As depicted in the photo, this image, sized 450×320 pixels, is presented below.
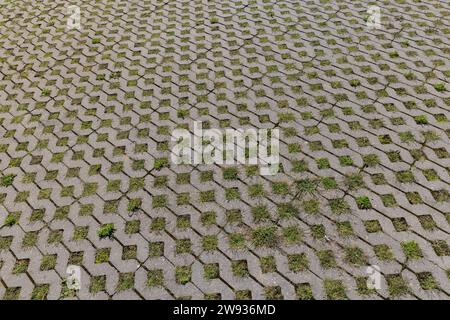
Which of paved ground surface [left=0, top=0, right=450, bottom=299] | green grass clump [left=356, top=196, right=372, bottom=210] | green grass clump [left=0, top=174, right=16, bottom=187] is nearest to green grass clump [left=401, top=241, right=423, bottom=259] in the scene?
paved ground surface [left=0, top=0, right=450, bottom=299]

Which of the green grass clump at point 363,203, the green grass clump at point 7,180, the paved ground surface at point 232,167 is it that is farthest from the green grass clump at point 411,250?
the green grass clump at point 7,180

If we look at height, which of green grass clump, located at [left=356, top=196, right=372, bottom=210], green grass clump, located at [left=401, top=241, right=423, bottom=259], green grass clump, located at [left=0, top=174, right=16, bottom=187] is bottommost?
green grass clump, located at [left=0, top=174, right=16, bottom=187]

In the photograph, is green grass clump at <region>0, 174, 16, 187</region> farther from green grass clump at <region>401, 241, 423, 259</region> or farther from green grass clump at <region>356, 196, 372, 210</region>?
green grass clump at <region>401, 241, 423, 259</region>

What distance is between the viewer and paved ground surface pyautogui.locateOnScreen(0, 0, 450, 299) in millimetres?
4473

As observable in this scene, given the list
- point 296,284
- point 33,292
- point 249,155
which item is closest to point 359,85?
point 249,155

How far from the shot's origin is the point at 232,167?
5.59 meters

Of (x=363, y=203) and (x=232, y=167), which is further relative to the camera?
(x=232, y=167)

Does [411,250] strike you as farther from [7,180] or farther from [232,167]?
[7,180]

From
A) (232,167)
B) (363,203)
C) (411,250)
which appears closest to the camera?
(411,250)

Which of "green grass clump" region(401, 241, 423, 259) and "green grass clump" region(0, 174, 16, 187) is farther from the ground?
"green grass clump" region(401, 241, 423, 259)

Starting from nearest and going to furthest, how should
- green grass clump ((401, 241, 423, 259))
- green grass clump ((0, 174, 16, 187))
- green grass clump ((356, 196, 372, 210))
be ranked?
1. green grass clump ((401, 241, 423, 259))
2. green grass clump ((356, 196, 372, 210))
3. green grass clump ((0, 174, 16, 187))

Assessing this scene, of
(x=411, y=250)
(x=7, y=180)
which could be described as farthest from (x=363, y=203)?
(x=7, y=180)

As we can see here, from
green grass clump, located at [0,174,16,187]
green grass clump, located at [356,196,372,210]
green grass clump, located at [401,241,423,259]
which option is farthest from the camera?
green grass clump, located at [0,174,16,187]

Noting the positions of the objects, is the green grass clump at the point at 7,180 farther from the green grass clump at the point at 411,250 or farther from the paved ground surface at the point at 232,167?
the green grass clump at the point at 411,250
